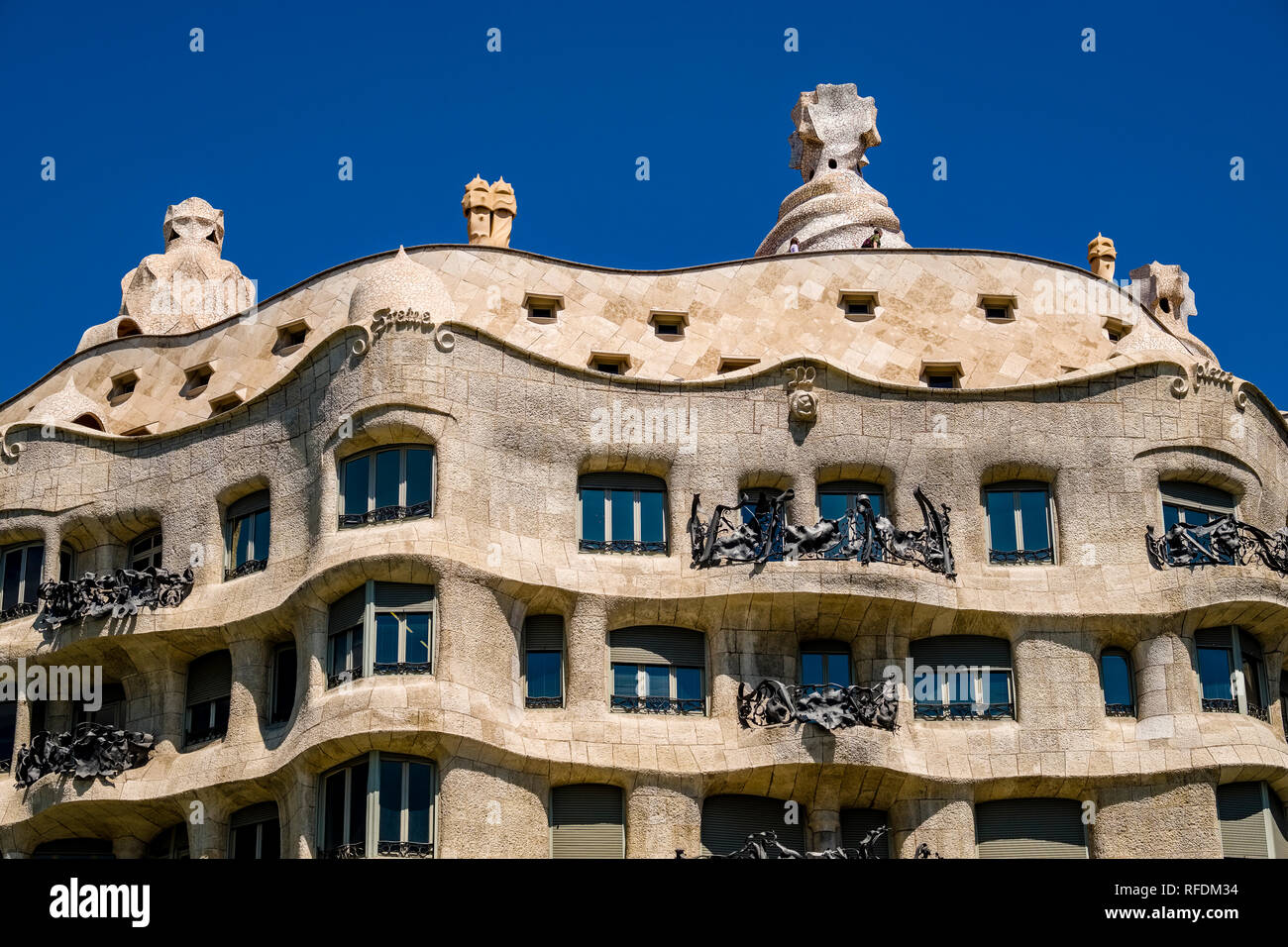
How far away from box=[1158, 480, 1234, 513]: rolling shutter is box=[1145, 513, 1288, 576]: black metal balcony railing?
1.05 m

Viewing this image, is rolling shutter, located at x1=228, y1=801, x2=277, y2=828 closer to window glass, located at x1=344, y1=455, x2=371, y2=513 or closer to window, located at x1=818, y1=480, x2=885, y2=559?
window glass, located at x1=344, y1=455, x2=371, y2=513

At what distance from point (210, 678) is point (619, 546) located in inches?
328

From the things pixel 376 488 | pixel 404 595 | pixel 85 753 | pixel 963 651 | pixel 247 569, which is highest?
pixel 376 488

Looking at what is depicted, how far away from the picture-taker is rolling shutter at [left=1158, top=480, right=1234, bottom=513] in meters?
48.0

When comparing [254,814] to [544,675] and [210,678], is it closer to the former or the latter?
[210,678]

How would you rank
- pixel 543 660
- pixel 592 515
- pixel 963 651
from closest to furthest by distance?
1. pixel 543 660
2. pixel 963 651
3. pixel 592 515

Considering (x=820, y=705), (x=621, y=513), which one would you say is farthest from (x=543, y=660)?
(x=820, y=705)

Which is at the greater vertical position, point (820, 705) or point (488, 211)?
point (488, 211)

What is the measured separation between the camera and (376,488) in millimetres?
45688

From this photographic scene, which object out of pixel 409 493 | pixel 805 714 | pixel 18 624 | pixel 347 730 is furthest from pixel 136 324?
pixel 805 714

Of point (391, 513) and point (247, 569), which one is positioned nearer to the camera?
point (391, 513)

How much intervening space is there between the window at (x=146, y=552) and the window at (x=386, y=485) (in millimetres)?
5149

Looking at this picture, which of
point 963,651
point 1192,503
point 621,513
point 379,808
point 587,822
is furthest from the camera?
point 1192,503
